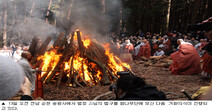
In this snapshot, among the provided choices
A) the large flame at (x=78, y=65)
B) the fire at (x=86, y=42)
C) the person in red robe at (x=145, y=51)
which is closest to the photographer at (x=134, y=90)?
the large flame at (x=78, y=65)

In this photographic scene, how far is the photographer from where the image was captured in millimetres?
2293

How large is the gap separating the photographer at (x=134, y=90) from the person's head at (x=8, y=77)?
1.31 metres

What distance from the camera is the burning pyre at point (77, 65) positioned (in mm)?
6855

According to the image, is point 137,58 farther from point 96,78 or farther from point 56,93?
point 56,93

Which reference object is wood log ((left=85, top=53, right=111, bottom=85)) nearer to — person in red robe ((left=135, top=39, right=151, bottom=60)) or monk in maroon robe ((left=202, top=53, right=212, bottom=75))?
monk in maroon robe ((left=202, top=53, right=212, bottom=75))

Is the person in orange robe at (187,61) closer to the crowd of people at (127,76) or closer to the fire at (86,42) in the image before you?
the crowd of people at (127,76)

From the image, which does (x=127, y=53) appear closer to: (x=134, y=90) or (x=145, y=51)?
(x=145, y=51)

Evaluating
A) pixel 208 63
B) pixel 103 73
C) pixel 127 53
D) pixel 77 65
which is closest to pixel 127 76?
pixel 103 73

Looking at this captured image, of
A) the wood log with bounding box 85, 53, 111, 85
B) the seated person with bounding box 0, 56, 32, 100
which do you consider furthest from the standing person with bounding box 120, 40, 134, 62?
the seated person with bounding box 0, 56, 32, 100

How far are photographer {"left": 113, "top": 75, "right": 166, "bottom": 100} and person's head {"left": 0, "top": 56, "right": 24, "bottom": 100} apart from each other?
131 centimetres

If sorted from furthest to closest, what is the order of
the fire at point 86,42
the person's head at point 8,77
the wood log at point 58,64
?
1. the fire at point 86,42
2. the wood log at point 58,64
3. the person's head at point 8,77

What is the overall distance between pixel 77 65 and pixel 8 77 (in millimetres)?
5750

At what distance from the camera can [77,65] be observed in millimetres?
7102

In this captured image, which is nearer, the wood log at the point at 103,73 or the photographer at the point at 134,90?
the photographer at the point at 134,90
